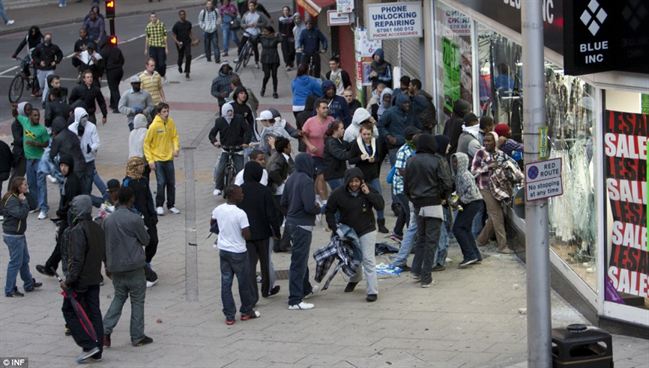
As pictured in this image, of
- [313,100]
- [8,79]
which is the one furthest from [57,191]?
[8,79]

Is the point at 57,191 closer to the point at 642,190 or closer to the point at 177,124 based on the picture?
the point at 177,124

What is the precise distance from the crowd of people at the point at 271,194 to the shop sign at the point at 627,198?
8.13 feet

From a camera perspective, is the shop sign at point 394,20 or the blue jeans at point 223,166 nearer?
the blue jeans at point 223,166

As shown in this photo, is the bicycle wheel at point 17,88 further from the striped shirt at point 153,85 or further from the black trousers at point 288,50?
the black trousers at point 288,50

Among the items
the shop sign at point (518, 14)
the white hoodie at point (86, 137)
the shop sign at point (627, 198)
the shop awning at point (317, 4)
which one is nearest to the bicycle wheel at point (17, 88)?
the shop awning at point (317, 4)

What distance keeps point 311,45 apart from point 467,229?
15.1 m

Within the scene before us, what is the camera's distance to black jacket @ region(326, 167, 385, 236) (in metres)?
14.3

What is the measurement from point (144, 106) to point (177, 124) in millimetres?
4408

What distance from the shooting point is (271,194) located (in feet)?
47.3

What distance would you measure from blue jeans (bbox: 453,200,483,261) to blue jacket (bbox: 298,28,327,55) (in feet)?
48.8

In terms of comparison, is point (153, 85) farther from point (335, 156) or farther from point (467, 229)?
point (467, 229)

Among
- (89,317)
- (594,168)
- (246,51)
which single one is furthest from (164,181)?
(246,51)

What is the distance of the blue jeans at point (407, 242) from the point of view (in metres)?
15.5

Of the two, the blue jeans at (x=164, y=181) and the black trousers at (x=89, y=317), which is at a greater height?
the blue jeans at (x=164, y=181)
